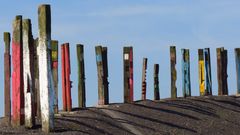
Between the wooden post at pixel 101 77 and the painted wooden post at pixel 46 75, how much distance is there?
6.56 meters

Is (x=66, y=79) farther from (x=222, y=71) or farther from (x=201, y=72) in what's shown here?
(x=222, y=71)

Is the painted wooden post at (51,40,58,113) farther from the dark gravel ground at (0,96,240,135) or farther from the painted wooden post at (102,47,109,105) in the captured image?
the painted wooden post at (102,47,109,105)

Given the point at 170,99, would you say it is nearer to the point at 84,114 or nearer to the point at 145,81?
the point at 145,81

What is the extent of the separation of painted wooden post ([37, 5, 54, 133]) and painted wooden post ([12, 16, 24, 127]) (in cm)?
97

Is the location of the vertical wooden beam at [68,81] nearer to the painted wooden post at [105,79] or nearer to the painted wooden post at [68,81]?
the painted wooden post at [68,81]

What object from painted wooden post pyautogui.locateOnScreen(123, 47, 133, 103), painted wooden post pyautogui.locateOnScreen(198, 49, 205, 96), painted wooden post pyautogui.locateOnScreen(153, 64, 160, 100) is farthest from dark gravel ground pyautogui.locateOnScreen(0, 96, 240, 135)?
painted wooden post pyautogui.locateOnScreen(198, 49, 205, 96)

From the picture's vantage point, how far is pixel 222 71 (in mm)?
30734

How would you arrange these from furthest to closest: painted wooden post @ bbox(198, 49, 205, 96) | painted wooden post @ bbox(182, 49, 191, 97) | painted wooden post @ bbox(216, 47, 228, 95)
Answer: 1. painted wooden post @ bbox(216, 47, 228, 95)
2. painted wooden post @ bbox(198, 49, 205, 96)
3. painted wooden post @ bbox(182, 49, 191, 97)

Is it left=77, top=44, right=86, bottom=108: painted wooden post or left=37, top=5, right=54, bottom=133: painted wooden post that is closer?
left=37, top=5, right=54, bottom=133: painted wooden post

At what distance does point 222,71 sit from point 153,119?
986cm

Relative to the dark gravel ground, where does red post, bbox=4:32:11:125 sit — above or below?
above

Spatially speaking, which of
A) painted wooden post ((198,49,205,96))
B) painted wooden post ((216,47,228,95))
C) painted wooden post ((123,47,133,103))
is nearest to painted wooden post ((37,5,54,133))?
painted wooden post ((123,47,133,103))

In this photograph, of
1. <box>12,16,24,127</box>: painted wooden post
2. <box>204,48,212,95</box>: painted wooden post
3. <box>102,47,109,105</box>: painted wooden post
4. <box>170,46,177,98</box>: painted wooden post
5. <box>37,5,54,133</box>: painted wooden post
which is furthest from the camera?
<box>204,48,212,95</box>: painted wooden post

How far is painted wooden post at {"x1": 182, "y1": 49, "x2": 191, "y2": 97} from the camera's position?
28.6m
